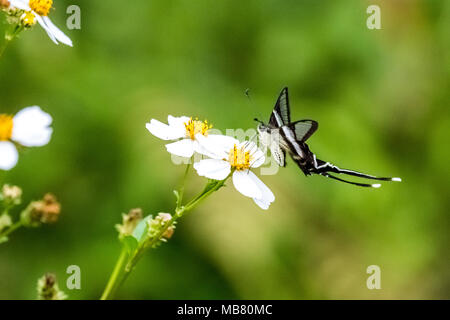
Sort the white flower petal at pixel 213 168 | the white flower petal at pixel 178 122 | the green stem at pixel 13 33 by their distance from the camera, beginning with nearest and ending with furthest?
the green stem at pixel 13 33 < the white flower petal at pixel 213 168 < the white flower petal at pixel 178 122

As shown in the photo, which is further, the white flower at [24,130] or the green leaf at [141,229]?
the green leaf at [141,229]

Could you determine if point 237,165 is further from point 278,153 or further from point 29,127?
point 29,127

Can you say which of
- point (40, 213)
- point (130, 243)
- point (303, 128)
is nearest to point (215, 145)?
point (303, 128)

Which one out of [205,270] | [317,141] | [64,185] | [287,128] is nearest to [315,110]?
[317,141]

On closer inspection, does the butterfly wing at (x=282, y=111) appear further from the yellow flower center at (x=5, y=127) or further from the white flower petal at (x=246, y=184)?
the yellow flower center at (x=5, y=127)

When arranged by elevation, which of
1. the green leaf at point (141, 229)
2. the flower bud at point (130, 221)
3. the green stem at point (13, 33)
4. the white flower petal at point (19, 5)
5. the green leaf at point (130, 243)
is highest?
the white flower petal at point (19, 5)

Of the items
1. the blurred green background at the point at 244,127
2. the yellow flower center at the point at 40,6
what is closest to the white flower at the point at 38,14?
the yellow flower center at the point at 40,6
